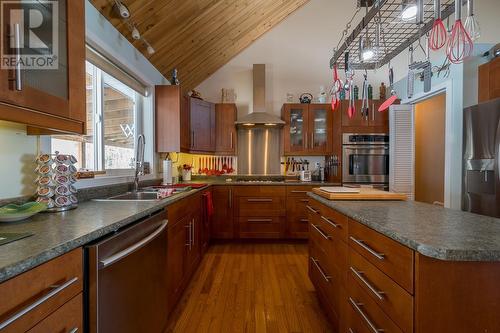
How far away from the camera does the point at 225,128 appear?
412 cm

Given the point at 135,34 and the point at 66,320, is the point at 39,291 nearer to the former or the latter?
the point at 66,320

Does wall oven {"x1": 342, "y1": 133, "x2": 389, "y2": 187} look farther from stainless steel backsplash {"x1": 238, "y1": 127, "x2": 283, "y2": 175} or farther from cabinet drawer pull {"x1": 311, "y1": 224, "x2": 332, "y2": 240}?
cabinet drawer pull {"x1": 311, "y1": 224, "x2": 332, "y2": 240}

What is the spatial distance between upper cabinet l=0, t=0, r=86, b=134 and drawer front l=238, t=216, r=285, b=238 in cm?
273

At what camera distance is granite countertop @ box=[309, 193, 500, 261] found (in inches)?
29.8

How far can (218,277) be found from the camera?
2.62 meters

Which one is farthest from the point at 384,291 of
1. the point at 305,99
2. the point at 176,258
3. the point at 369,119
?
the point at 305,99

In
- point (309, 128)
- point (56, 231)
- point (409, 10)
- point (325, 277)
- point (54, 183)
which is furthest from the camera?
point (309, 128)

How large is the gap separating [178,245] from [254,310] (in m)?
0.80

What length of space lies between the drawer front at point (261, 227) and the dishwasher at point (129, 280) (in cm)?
215

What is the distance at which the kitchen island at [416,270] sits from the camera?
80 cm

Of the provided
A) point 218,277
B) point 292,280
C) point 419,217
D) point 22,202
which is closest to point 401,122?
point 292,280

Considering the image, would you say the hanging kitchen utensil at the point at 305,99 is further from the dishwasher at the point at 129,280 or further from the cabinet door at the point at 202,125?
the dishwasher at the point at 129,280

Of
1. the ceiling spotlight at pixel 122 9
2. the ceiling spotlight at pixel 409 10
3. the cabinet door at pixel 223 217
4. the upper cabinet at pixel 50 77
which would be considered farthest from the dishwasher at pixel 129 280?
the cabinet door at pixel 223 217

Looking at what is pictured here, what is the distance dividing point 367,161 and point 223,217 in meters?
2.33
